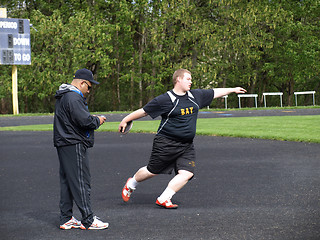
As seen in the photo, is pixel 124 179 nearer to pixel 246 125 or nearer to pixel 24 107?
pixel 246 125

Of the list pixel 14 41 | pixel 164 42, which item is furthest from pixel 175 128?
pixel 164 42

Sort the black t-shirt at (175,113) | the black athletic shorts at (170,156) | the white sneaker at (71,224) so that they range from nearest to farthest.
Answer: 1. the white sneaker at (71,224)
2. the black t-shirt at (175,113)
3. the black athletic shorts at (170,156)

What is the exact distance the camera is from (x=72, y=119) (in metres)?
5.34

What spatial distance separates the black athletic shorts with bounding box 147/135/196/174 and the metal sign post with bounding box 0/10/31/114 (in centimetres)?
2683

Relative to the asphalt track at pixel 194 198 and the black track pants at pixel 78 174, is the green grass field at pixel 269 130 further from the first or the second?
the black track pants at pixel 78 174

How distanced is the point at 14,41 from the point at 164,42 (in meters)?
11.5

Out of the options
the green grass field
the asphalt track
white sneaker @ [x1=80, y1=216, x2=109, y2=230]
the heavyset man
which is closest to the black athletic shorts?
the heavyset man

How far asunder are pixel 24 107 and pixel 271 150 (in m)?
37.0

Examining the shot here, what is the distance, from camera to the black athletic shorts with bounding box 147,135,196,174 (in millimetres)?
6422

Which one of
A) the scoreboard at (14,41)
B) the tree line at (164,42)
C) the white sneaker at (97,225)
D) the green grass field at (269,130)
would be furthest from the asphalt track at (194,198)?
the tree line at (164,42)

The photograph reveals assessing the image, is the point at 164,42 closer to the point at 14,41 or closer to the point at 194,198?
the point at 14,41

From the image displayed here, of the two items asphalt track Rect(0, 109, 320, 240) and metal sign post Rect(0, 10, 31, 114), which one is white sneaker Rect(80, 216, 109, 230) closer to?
asphalt track Rect(0, 109, 320, 240)

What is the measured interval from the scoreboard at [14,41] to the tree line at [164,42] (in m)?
4.05

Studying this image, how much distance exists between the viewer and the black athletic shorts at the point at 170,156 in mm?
6422
